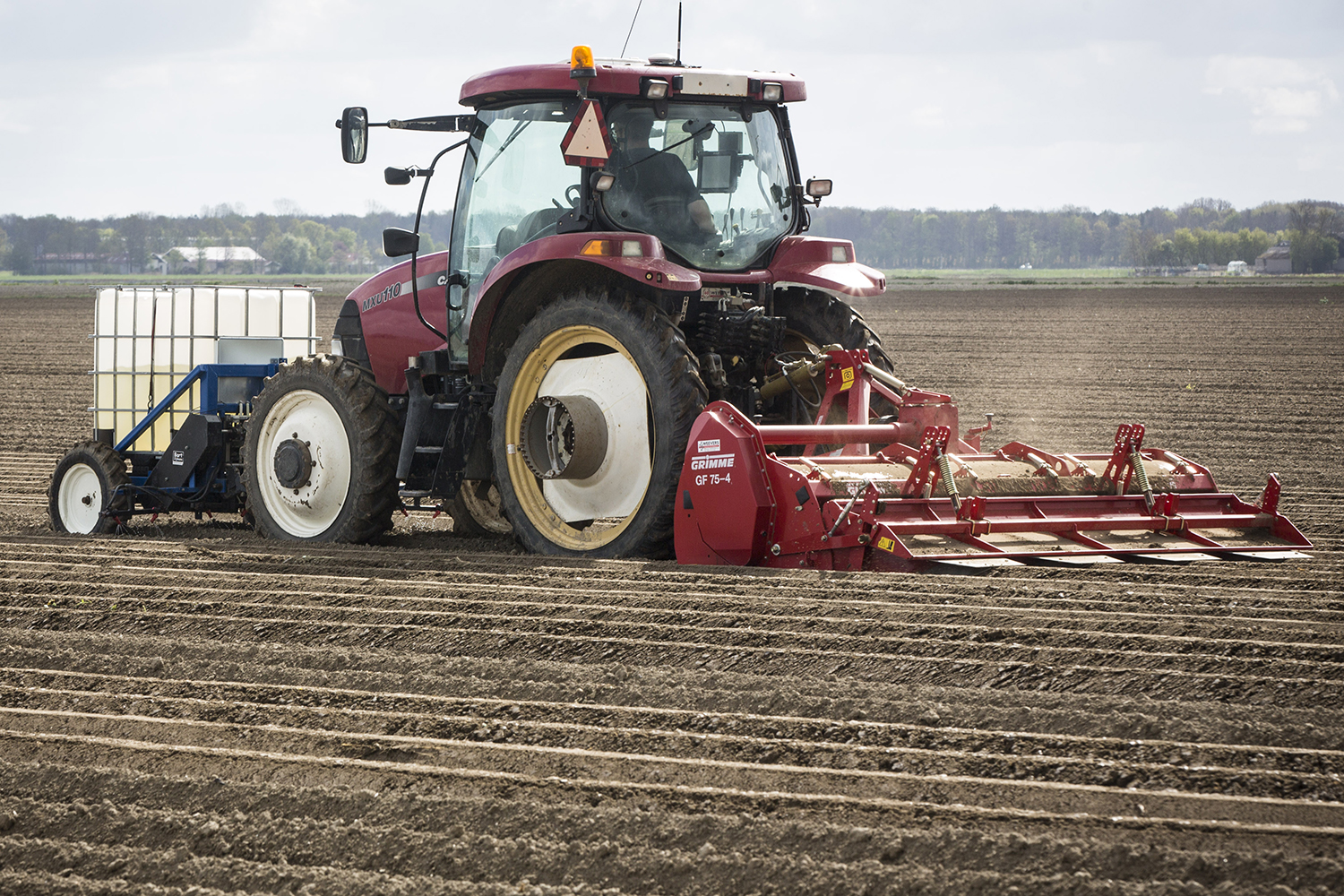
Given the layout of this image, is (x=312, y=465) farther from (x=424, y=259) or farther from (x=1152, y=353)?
(x=1152, y=353)

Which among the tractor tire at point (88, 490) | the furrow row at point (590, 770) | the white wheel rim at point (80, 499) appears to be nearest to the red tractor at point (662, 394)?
the tractor tire at point (88, 490)

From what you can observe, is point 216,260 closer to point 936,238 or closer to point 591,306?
point 936,238

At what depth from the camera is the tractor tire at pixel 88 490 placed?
338 inches

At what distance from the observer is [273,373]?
8.88m

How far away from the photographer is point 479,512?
8430 millimetres

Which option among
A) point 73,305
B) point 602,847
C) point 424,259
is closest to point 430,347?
point 424,259

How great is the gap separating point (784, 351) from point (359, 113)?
2.54 metres

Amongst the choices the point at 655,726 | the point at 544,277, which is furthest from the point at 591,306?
the point at 655,726

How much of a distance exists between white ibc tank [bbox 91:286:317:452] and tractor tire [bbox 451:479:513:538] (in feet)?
6.39

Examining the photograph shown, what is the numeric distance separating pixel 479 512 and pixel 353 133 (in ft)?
7.89

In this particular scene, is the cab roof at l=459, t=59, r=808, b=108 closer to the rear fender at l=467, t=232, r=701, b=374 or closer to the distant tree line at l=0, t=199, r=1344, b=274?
the rear fender at l=467, t=232, r=701, b=374

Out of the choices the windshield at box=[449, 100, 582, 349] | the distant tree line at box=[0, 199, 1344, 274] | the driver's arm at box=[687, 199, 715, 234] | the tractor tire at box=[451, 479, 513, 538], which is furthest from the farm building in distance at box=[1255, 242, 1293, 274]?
the windshield at box=[449, 100, 582, 349]

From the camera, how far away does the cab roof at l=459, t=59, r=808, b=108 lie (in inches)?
269

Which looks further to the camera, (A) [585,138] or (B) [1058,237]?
(B) [1058,237]
